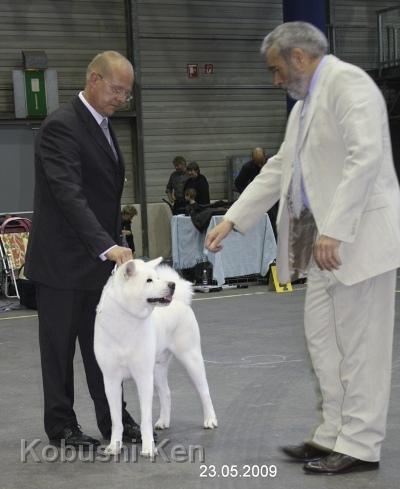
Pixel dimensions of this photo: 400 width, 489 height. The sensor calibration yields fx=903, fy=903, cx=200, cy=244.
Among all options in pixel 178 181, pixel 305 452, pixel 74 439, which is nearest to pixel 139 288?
pixel 74 439

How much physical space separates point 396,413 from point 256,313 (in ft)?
12.5

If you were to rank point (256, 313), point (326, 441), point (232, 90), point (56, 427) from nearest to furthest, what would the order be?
point (326, 441) < point (56, 427) < point (256, 313) < point (232, 90)

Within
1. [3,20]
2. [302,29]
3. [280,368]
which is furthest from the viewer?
[3,20]

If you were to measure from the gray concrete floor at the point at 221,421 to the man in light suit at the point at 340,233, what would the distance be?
0.79ft

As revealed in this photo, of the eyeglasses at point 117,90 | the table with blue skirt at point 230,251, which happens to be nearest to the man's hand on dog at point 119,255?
the eyeglasses at point 117,90

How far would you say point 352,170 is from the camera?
10.3ft

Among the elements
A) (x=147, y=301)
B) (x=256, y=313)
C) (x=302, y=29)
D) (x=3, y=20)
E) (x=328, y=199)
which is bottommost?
(x=256, y=313)

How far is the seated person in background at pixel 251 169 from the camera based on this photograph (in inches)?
455

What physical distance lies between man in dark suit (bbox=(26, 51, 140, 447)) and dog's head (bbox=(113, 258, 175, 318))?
72 millimetres

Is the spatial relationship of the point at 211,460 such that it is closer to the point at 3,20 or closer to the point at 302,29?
the point at 302,29

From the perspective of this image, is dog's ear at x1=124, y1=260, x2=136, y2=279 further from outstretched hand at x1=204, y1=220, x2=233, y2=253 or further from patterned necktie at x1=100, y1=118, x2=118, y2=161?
patterned necktie at x1=100, y1=118, x2=118, y2=161

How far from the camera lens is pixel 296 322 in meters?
7.39

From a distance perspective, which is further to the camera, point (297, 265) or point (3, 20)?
point (3, 20)

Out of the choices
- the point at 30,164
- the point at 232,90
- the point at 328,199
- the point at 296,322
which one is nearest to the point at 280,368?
the point at 296,322
